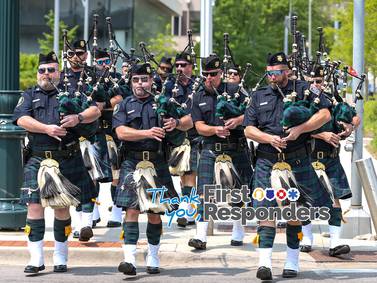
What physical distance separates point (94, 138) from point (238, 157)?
1798 millimetres

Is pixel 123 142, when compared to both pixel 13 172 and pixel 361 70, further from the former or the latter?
pixel 361 70

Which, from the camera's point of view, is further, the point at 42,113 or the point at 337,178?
the point at 337,178

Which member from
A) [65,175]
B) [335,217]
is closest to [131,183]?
[65,175]

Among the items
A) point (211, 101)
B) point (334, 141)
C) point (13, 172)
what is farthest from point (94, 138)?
point (334, 141)

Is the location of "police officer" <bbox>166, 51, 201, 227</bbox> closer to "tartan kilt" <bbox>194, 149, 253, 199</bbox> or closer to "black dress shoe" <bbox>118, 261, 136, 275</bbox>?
"tartan kilt" <bbox>194, 149, 253, 199</bbox>

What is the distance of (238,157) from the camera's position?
9258mm

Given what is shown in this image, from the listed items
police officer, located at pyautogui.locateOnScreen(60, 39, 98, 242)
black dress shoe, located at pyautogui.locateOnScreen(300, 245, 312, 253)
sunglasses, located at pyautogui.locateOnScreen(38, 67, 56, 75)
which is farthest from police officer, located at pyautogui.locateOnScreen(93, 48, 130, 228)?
black dress shoe, located at pyautogui.locateOnScreen(300, 245, 312, 253)

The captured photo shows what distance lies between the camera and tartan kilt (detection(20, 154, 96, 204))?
26.6ft

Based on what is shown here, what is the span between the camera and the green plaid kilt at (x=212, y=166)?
9.13m

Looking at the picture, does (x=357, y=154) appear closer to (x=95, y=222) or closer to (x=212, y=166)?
(x=212, y=166)

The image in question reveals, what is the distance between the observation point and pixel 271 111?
7949 mm

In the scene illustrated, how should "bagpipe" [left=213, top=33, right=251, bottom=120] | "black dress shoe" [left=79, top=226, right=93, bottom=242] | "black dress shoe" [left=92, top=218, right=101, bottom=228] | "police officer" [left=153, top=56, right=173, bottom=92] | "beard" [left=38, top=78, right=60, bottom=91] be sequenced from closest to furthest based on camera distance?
1. "beard" [left=38, top=78, right=60, bottom=91]
2. "bagpipe" [left=213, top=33, right=251, bottom=120]
3. "black dress shoe" [left=79, top=226, right=93, bottom=242]
4. "black dress shoe" [left=92, top=218, right=101, bottom=228]
5. "police officer" [left=153, top=56, right=173, bottom=92]

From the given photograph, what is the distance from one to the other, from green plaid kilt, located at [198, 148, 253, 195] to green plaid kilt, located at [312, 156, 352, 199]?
81 centimetres

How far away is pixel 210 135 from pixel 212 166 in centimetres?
33
